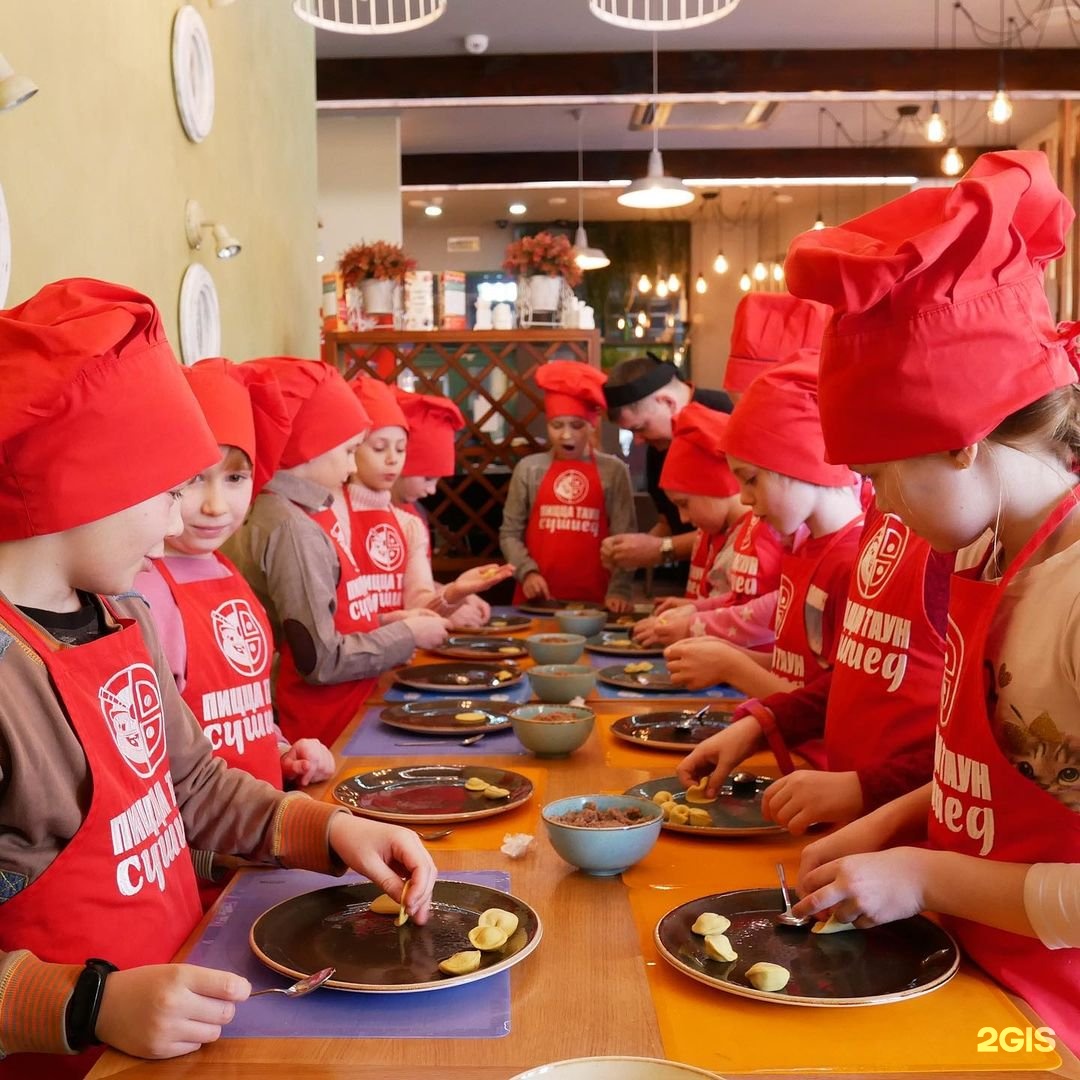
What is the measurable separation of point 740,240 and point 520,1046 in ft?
43.2

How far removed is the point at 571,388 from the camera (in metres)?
4.82

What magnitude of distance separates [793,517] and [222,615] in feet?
3.78

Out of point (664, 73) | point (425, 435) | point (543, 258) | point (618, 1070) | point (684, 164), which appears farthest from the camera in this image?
point (684, 164)

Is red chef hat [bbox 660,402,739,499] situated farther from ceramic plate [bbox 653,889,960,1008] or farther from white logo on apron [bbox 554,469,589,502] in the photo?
ceramic plate [bbox 653,889,960,1008]

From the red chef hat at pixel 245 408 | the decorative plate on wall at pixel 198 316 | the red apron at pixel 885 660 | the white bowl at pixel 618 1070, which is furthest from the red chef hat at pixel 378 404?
the white bowl at pixel 618 1070

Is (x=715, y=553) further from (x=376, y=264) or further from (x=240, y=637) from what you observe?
(x=376, y=264)

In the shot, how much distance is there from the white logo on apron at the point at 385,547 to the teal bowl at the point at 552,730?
174 cm

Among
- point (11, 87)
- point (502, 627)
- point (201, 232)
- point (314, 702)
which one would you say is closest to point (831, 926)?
point (11, 87)

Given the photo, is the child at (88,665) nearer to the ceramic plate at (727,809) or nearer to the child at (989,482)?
the ceramic plate at (727,809)

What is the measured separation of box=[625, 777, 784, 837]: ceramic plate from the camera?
1.60m

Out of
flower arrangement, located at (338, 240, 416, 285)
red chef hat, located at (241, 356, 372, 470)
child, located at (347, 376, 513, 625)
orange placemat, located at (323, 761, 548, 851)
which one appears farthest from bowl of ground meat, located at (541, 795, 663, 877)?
flower arrangement, located at (338, 240, 416, 285)

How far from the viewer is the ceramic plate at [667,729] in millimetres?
2094

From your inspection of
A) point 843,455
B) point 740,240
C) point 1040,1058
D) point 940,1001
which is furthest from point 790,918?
point 740,240

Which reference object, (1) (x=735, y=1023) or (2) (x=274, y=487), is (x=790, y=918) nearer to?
(1) (x=735, y=1023)
